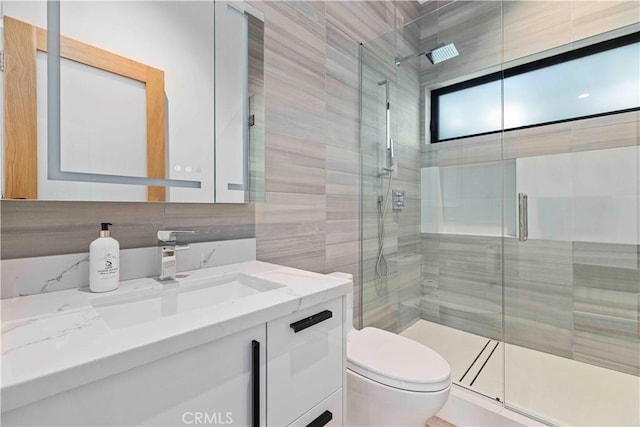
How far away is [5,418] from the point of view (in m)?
0.40

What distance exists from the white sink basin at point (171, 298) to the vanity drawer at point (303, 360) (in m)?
0.16

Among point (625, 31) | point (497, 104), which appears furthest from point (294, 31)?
point (625, 31)

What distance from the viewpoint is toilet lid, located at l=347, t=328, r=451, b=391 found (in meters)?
1.16

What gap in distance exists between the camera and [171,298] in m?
0.88

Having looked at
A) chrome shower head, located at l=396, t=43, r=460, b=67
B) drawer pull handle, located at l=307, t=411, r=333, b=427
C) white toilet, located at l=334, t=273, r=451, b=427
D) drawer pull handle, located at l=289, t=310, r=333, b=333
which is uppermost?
chrome shower head, located at l=396, t=43, r=460, b=67

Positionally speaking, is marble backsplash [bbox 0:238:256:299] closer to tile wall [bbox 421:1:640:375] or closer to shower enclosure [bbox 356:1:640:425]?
shower enclosure [bbox 356:1:640:425]

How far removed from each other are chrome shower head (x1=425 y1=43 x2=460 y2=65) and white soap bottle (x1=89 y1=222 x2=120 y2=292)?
7.40 ft

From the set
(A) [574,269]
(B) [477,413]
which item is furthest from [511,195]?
(B) [477,413]

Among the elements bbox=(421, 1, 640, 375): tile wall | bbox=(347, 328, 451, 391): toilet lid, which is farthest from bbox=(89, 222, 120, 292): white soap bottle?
bbox=(421, 1, 640, 375): tile wall

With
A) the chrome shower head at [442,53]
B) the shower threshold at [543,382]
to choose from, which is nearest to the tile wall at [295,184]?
the chrome shower head at [442,53]

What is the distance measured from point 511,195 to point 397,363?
4.74 feet

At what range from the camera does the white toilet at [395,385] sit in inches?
45.1

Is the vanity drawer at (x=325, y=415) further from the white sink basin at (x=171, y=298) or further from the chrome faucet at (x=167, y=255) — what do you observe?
the chrome faucet at (x=167, y=255)

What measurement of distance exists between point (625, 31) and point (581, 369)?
202 centimetres
